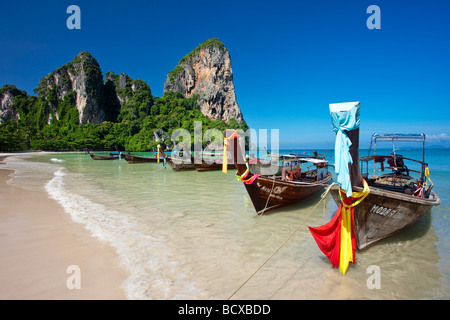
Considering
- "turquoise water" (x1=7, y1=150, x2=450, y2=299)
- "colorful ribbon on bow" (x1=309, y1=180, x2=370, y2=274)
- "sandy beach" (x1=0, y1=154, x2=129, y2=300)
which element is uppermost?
"colorful ribbon on bow" (x1=309, y1=180, x2=370, y2=274)

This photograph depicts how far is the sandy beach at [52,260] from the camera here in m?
3.34

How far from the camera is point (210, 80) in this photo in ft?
303

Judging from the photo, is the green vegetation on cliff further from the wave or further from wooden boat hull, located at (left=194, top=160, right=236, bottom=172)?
the wave

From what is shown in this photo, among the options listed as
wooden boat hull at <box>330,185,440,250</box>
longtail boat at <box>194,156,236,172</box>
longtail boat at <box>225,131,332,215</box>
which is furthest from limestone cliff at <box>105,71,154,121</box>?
wooden boat hull at <box>330,185,440,250</box>

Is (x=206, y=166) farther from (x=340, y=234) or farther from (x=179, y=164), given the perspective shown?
(x=340, y=234)

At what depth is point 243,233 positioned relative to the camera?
6.05 meters

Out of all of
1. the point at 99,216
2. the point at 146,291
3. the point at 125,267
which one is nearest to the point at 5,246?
the point at 99,216

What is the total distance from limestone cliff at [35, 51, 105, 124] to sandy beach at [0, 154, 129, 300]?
8417cm

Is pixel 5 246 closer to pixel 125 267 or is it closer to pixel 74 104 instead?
pixel 125 267

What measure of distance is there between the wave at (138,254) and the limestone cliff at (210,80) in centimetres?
8667

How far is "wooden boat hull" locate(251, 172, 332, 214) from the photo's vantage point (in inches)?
277

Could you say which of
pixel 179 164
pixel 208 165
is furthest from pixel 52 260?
pixel 179 164

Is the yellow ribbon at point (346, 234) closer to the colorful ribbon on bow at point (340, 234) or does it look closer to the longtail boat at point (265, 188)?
the colorful ribbon on bow at point (340, 234)

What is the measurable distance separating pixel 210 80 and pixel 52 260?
9475 cm
